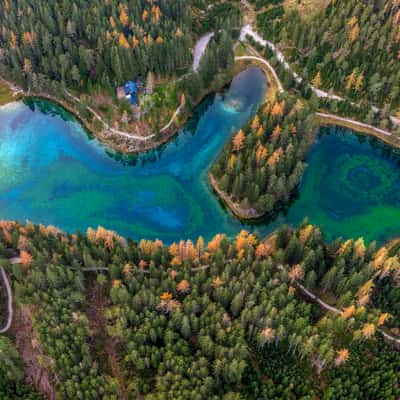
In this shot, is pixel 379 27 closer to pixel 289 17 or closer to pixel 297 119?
pixel 289 17

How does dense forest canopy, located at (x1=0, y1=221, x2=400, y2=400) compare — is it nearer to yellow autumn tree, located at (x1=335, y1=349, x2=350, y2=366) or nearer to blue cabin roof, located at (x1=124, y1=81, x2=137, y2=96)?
yellow autumn tree, located at (x1=335, y1=349, x2=350, y2=366)

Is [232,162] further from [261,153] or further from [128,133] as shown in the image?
[128,133]

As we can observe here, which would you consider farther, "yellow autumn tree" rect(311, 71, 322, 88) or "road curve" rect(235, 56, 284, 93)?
"road curve" rect(235, 56, 284, 93)

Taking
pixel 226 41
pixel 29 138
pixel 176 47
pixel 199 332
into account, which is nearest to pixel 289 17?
pixel 226 41

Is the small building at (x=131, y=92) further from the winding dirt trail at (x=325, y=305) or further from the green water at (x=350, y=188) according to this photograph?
the winding dirt trail at (x=325, y=305)

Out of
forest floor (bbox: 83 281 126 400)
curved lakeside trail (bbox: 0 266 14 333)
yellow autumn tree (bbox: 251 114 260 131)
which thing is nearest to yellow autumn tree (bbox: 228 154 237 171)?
yellow autumn tree (bbox: 251 114 260 131)

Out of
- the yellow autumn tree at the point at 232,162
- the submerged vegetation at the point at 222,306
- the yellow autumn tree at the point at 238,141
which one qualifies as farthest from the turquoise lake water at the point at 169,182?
the yellow autumn tree at the point at 232,162
